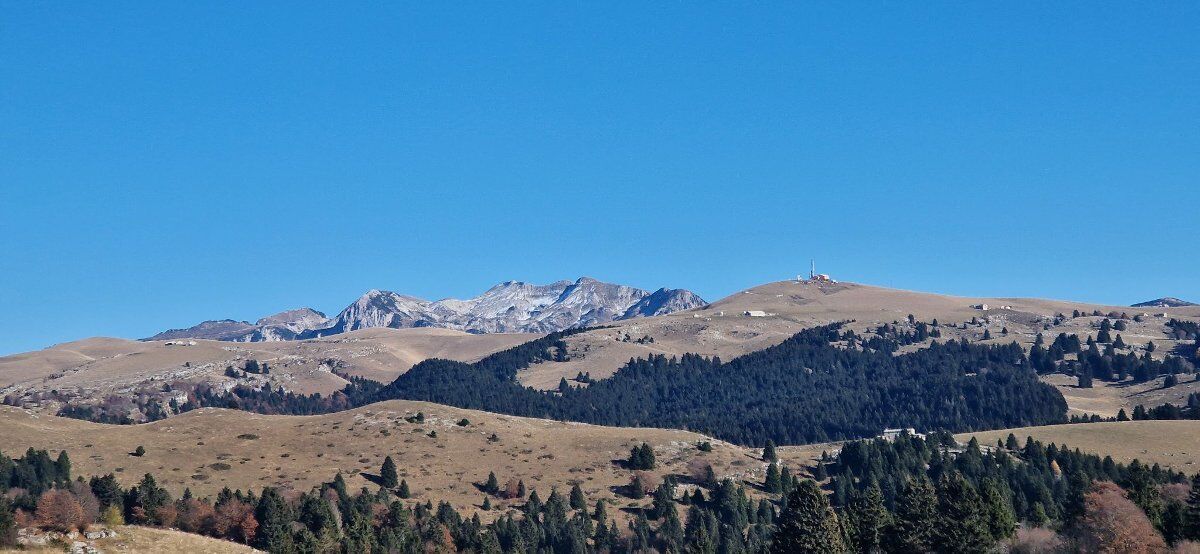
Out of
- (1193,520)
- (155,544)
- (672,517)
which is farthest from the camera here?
(672,517)

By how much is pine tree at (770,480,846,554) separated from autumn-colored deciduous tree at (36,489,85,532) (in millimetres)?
63638

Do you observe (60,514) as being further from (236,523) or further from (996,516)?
(996,516)

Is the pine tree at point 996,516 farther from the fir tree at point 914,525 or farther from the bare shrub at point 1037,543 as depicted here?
the fir tree at point 914,525

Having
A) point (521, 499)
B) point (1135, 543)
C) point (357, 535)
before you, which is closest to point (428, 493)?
point (521, 499)

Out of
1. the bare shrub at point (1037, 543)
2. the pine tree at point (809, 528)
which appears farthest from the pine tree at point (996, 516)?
the pine tree at point (809, 528)

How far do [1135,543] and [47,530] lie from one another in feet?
308

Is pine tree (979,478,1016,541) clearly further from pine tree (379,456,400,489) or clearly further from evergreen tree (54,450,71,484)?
evergreen tree (54,450,71,484)

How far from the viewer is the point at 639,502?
644 feet

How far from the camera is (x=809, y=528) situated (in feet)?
383

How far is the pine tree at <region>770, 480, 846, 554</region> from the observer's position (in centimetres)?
11612

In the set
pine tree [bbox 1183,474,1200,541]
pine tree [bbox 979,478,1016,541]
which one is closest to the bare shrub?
pine tree [bbox 979,478,1016,541]

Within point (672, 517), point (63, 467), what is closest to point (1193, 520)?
point (672, 517)

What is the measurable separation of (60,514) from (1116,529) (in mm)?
93734

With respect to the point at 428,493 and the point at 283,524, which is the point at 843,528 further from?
the point at 428,493
